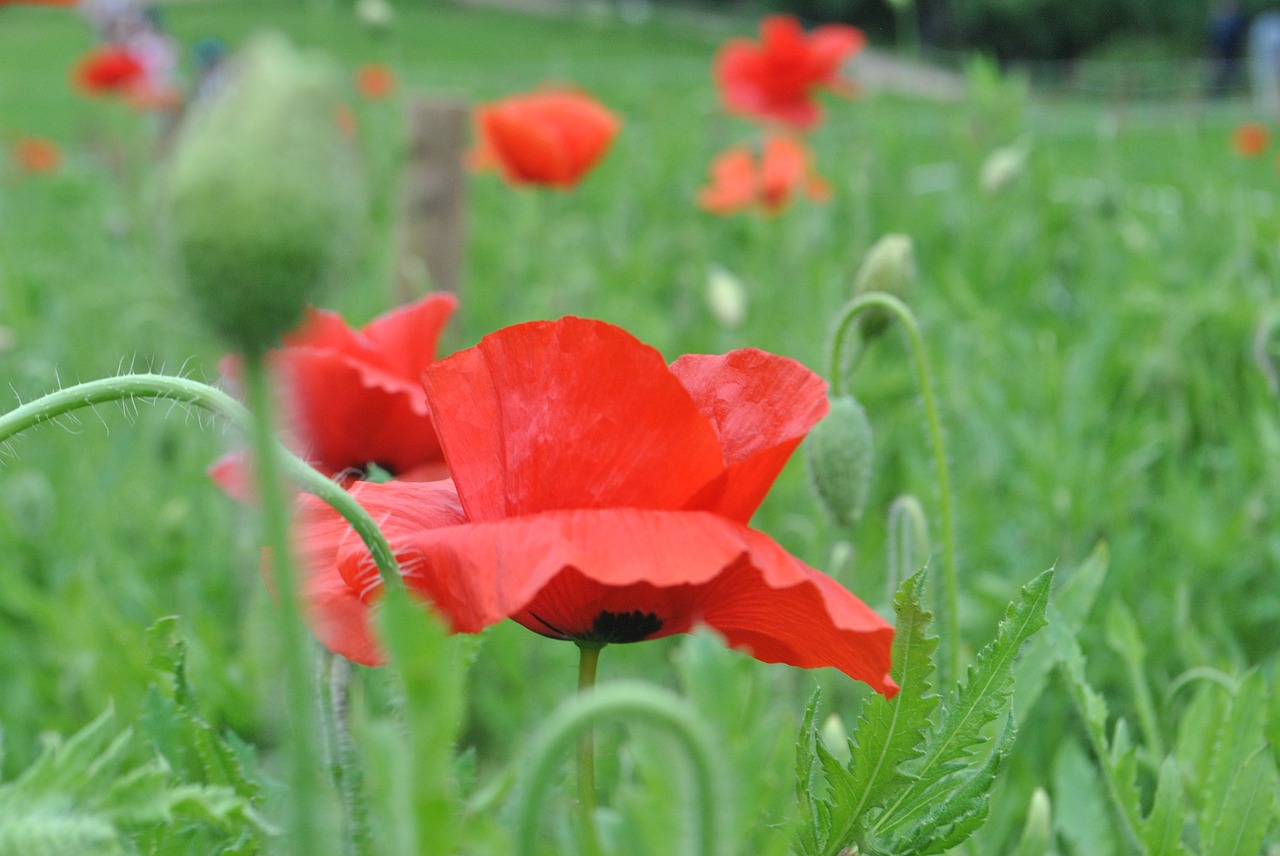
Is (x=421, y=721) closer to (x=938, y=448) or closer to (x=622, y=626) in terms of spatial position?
(x=622, y=626)

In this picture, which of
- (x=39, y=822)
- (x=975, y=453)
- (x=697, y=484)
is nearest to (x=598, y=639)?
(x=697, y=484)

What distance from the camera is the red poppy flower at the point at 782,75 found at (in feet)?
8.35

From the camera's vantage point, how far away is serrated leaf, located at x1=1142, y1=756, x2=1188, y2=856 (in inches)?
22.2

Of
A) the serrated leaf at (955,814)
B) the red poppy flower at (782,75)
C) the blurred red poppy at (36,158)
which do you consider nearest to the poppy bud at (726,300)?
the red poppy flower at (782,75)

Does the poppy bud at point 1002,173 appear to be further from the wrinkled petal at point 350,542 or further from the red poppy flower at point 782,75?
the wrinkled petal at point 350,542

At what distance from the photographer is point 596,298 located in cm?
227

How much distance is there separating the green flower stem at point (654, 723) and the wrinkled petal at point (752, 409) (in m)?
0.18

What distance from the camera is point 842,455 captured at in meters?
0.76

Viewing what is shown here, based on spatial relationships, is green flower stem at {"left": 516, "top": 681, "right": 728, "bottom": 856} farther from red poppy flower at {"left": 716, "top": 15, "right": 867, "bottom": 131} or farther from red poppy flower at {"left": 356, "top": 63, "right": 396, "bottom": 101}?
red poppy flower at {"left": 356, "top": 63, "right": 396, "bottom": 101}

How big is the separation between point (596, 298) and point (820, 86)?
0.73 meters

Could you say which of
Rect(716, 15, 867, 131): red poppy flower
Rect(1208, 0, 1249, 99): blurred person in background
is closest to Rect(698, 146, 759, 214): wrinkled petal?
Rect(716, 15, 867, 131): red poppy flower

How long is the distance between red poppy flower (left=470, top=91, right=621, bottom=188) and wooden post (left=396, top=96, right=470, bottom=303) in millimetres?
505

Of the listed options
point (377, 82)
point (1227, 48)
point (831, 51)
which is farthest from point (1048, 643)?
point (1227, 48)

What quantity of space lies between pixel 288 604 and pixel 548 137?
1.58 metres
